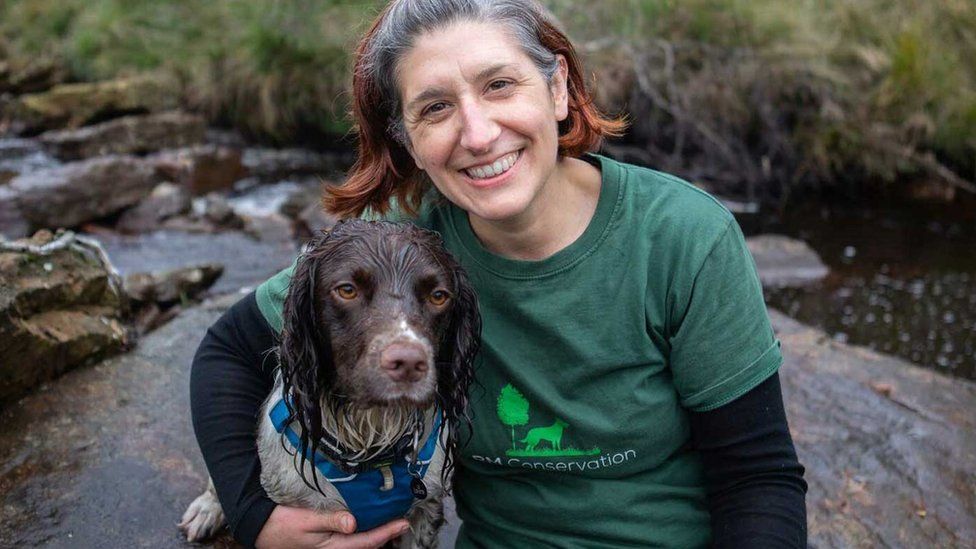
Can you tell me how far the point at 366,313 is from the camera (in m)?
2.32

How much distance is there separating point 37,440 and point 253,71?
946cm

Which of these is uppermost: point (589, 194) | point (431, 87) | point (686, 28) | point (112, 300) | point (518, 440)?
point (431, 87)

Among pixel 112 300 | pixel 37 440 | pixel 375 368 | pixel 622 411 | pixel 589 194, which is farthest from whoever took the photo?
pixel 112 300

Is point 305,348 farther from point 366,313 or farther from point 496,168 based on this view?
point 496,168

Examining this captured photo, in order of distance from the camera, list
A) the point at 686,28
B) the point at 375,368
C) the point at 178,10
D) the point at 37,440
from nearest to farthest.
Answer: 1. the point at 375,368
2. the point at 37,440
3. the point at 686,28
4. the point at 178,10

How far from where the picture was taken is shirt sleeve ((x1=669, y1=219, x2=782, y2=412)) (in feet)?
7.20

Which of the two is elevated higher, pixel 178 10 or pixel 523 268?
pixel 523 268

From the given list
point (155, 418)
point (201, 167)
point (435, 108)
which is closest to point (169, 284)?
point (155, 418)

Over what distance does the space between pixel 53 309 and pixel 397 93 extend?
2303mm

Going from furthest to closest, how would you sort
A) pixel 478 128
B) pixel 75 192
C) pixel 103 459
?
pixel 75 192, pixel 103 459, pixel 478 128

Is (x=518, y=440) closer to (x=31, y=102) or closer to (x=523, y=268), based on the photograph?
(x=523, y=268)

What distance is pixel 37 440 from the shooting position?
3256 mm

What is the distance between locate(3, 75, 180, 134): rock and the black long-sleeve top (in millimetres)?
10301

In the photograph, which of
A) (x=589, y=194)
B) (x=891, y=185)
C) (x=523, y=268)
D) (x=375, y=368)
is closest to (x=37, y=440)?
(x=375, y=368)
